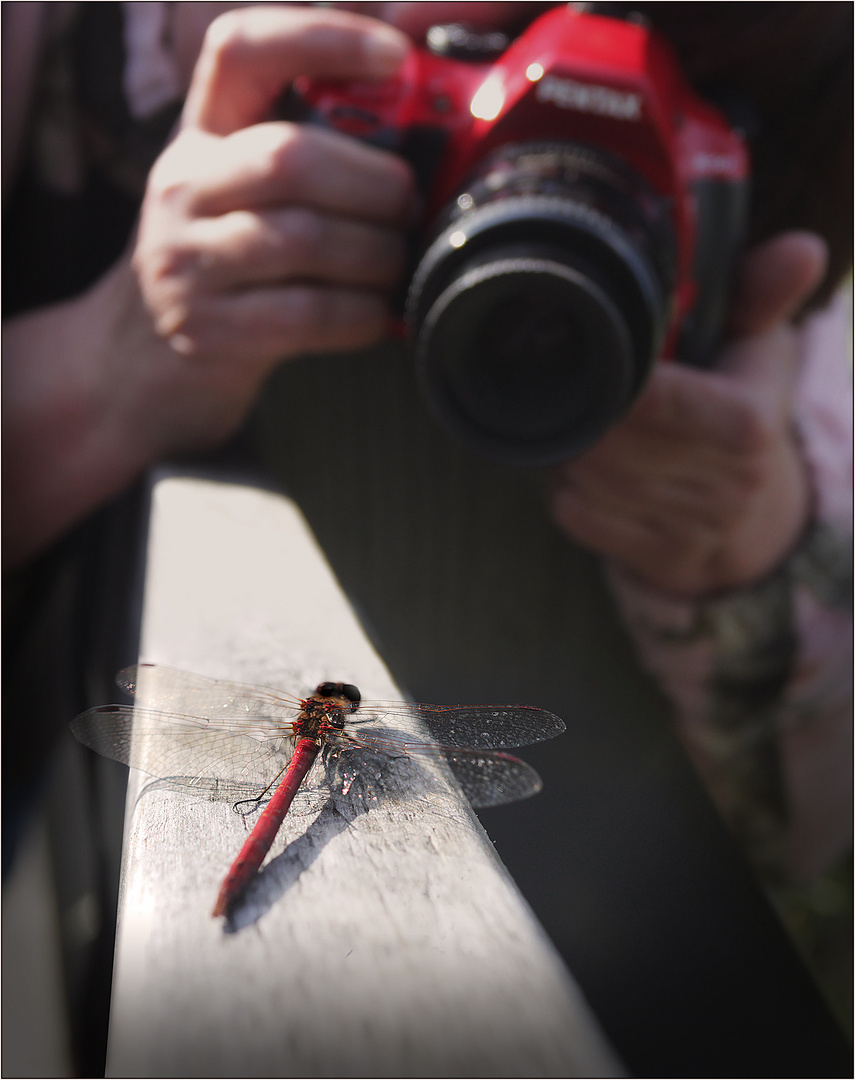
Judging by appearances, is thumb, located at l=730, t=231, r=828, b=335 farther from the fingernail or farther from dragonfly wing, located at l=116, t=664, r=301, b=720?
dragonfly wing, located at l=116, t=664, r=301, b=720

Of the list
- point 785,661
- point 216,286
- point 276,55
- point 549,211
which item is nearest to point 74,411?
point 216,286

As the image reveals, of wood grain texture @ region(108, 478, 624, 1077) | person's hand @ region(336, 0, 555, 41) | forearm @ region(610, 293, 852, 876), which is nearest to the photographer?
wood grain texture @ region(108, 478, 624, 1077)

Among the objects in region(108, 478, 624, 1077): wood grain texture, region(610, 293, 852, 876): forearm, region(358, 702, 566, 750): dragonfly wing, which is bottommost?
region(610, 293, 852, 876): forearm

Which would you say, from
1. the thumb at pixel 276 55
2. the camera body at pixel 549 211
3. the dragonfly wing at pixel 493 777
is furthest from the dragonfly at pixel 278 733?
the thumb at pixel 276 55

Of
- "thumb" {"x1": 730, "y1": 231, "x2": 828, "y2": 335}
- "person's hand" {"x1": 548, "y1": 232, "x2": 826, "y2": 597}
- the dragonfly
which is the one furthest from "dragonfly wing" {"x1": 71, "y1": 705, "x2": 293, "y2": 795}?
"thumb" {"x1": 730, "y1": 231, "x2": 828, "y2": 335}

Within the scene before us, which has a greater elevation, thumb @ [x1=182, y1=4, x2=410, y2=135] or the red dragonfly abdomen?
thumb @ [x1=182, y1=4, x2=410, y2=135]

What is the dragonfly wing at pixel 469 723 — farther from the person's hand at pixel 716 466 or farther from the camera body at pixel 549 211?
the person's hand at pixel 716 466
